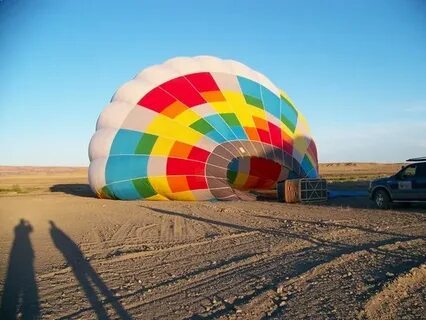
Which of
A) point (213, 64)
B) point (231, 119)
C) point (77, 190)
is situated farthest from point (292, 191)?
point (77, 190)

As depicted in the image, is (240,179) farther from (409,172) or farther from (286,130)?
(409,172)

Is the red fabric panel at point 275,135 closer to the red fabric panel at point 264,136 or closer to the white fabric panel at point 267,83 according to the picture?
the red fabric panel at point 264,136

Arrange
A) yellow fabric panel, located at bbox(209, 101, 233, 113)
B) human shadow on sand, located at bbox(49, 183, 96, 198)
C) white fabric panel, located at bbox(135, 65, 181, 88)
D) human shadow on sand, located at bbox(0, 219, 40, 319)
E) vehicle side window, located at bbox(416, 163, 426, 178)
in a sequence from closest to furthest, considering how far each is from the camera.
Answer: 1. human shadow on sand, located at bbox(0, 219, 40, 319)
2. vehicle side window, located at bbox(416, 163, 426, 178)
3. yellow fabric panel, located at bbox(209, 101, 233, 113)
4. white fabric panel, located at bbox(135, 65, 181, 88)
5. human shadow on sand, located at bbox(49, 183, 96, 198)

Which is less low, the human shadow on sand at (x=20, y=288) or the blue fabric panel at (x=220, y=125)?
the blue fabric panel at (x=220, y=125)

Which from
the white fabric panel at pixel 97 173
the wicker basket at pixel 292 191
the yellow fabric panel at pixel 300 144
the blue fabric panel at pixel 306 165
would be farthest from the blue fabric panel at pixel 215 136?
the white fabric panel at pixel 97 173

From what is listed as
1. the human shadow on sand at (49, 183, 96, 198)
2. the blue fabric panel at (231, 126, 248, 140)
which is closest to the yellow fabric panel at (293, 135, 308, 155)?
the blue fabric panel at (231, 126, 248, 140)

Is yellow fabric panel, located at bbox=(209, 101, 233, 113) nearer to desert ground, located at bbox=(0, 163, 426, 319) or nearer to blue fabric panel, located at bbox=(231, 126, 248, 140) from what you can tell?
blue fabric panel, located at bbox=(231, 126, 248, 140)
